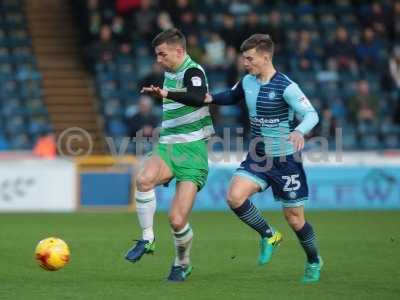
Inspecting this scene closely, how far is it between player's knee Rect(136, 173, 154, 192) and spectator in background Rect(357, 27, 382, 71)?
13.1 meters

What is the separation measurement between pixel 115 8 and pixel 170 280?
13378 millimetres

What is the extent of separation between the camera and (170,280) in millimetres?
8789

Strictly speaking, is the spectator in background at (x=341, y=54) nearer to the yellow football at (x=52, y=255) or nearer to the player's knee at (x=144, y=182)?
the player's knee at (x=144, y=182)

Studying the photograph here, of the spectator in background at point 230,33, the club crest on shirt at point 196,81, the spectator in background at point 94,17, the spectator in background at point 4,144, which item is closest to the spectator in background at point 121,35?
the spectator in background at point 94,17

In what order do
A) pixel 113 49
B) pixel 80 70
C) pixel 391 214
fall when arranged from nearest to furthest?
pixel 391 214 → pixel 113 49 → pixel 80 70

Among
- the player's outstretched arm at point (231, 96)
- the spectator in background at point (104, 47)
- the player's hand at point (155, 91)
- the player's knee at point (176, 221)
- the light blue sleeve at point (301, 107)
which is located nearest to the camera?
the player's hand at point (155, 91)

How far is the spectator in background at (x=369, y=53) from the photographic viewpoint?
21094mm

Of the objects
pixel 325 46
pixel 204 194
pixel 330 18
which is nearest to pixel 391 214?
pixel 204 194

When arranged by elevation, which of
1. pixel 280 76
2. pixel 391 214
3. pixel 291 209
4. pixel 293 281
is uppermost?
pixel 280 76

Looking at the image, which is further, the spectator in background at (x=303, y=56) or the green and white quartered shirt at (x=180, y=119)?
the spectator in background at (x=303, y=56)

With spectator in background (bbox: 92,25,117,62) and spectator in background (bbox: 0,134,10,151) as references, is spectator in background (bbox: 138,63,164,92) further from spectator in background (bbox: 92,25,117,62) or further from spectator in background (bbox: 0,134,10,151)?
spectator in background (bbox: 0,134,10,151)

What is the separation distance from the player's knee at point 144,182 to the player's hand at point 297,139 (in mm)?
1281

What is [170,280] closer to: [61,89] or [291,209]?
[291,209]

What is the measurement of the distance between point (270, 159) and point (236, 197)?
463 mm
